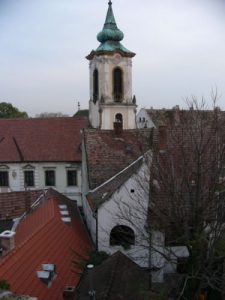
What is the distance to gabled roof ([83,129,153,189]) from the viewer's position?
17.4 metres

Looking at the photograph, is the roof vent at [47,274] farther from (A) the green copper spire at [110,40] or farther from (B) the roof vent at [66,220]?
(A) the green copper spire at [110,40]

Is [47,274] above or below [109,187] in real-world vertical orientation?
below

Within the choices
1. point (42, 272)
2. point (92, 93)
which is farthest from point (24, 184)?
point (42, 272)

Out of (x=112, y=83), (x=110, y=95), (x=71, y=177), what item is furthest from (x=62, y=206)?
(x=112, y=83)

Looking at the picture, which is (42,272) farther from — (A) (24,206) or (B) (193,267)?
(A) (24,206)

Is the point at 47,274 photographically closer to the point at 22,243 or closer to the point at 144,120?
the point at 22,243

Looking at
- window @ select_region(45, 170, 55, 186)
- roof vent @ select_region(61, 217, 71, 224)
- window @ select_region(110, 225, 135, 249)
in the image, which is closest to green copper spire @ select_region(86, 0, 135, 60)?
window @ select_region(45, 170, 55, 186)

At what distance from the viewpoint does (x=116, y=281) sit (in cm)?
1170

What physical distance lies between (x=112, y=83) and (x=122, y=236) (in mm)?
21343

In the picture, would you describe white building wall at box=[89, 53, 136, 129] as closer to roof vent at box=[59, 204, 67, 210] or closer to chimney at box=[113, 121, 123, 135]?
chimney at box=[113, 121, 123, 135]

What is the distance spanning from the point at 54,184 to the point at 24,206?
12004 millimetres

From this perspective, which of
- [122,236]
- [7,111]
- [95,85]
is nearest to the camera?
[122,236]

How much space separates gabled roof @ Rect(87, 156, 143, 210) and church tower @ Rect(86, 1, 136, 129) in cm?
1795

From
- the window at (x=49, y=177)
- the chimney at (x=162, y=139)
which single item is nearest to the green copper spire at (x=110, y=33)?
the window at (x=49, y=177)
